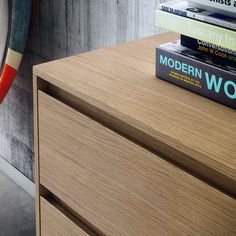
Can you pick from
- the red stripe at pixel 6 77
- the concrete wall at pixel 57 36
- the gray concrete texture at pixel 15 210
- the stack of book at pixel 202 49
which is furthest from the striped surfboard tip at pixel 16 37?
the stack of book at pixel 202 49

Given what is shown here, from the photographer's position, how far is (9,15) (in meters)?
1.59

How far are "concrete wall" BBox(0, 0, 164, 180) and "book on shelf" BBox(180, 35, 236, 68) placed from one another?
1.31ft

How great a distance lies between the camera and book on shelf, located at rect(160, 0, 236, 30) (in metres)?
0.81

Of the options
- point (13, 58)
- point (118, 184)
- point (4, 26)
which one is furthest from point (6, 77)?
point (118, 184)

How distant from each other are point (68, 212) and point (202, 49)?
411mm

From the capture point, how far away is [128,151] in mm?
823

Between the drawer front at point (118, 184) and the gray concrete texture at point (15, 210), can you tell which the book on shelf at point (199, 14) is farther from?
the gray concrete texture at point (15, 210)

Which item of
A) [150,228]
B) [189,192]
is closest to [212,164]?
[189,192]

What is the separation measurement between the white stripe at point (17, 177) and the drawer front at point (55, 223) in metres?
0.84

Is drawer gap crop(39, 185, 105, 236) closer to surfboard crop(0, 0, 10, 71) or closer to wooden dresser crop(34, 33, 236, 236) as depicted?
wooden dresser crop(34, 33, 236, 236)

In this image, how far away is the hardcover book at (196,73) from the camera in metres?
0.82

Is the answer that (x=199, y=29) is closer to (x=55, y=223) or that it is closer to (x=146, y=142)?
(x=146, y=142)

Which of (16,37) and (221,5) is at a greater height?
(221,5)

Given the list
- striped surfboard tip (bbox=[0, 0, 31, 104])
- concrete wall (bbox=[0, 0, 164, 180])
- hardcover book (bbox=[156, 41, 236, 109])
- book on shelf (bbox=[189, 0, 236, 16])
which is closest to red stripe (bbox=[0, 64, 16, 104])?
striped surfboard tip (bbox=[0, 0, 31, 104])
